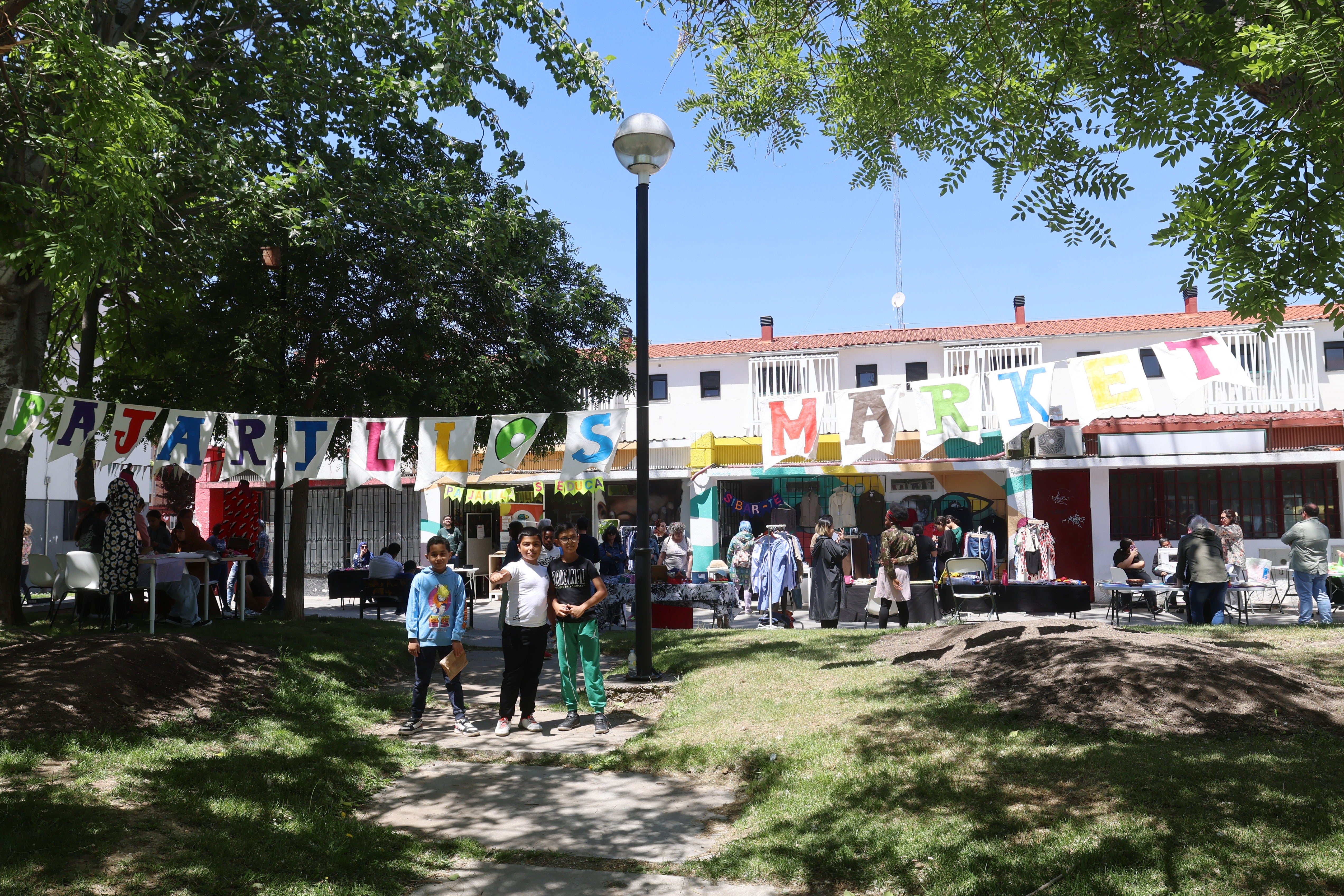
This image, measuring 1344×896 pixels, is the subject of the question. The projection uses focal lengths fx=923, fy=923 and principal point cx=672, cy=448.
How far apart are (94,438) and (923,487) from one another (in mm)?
18415

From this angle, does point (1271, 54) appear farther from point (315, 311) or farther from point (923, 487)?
point (923, 487)

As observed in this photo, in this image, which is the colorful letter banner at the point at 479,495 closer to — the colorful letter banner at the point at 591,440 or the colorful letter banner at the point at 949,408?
the colorful letter banner at the point at 591,440

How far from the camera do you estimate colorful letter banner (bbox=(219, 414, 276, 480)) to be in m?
11.0

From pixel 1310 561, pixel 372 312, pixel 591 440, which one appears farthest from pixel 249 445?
pixel 1310 561

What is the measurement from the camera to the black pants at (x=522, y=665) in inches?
295

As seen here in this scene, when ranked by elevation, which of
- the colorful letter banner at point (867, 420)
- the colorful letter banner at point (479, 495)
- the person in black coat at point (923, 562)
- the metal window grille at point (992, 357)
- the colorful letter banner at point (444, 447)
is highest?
the metal window grille at point (992, 357)

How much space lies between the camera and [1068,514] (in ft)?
71.1

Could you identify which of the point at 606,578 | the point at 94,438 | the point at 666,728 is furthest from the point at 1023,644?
the point at 94,438

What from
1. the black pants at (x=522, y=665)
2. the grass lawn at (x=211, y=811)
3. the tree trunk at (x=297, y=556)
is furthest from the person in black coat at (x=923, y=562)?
the grass lawn at (x=211, y=811)

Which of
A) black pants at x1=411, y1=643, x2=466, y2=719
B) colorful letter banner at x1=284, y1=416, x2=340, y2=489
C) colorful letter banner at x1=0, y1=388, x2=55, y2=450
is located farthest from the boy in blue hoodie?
colorful letter banner at x1=0, y1=388, x2=55, y2=450

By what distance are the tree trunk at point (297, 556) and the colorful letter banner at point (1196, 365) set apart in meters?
11.5

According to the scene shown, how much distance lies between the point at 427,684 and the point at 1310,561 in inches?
491

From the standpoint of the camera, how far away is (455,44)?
11086 mm

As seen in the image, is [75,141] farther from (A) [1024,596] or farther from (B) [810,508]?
(B) [810,508]
